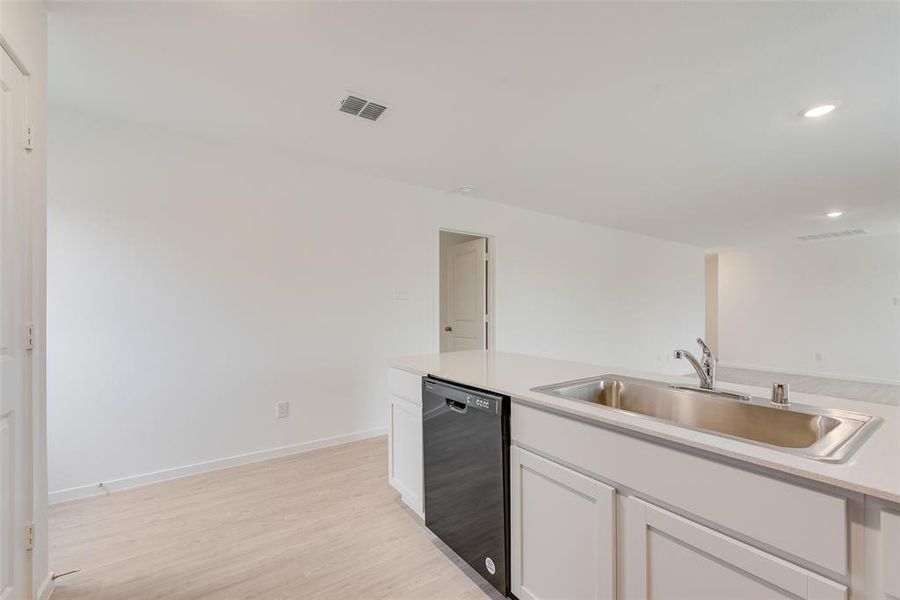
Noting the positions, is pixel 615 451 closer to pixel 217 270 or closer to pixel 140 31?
pixel 140 31

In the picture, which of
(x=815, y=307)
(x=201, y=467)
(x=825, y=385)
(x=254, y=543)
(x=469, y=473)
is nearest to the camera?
(x=469, y=473)

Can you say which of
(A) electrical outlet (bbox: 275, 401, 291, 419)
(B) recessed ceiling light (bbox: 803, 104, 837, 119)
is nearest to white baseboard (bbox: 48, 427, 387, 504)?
(A) electrical outlet (bbox: 275, 401, 291, 419)

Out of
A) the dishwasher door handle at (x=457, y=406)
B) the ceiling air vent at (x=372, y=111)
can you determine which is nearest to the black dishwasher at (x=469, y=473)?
the dishwasher door handle at (x=457, y=406)

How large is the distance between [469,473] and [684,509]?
2.88 ft

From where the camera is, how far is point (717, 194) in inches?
157

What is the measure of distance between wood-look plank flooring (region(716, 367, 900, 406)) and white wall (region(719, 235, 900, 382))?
33 cm

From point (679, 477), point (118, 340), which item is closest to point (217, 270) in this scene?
point (118, 340)

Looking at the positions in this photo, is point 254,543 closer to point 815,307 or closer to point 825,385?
point 825,385

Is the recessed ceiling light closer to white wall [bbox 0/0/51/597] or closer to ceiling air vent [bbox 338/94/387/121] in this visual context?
ceiling air vent [bbox 338/94/387/121]

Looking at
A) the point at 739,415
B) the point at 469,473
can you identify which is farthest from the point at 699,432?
the point at 469,473

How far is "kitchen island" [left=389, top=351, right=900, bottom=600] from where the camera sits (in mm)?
755

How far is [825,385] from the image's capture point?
19.1 feet

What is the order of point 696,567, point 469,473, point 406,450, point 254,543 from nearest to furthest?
point 696,567
point 469,473
point 254,543
point 406,450

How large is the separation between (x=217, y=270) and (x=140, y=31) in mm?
1518
